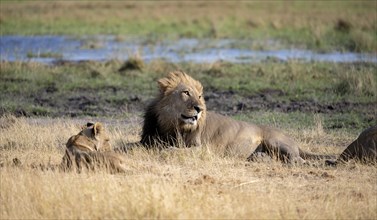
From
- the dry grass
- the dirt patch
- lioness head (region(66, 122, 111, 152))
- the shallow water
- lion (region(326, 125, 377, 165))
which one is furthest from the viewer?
the shallow water

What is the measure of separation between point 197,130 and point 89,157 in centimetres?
213

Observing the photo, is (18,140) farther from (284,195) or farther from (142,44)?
(142,44)

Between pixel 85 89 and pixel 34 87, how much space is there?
1170 mm

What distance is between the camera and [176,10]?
4784cm

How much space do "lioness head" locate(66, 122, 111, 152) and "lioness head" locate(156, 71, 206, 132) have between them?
1465 millimetres

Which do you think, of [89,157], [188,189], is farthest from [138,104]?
[188,189]

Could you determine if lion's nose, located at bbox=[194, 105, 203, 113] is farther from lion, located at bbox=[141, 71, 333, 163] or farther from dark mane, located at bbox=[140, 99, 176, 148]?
dark mane, located at bbox=[140, 99, 176, 148]

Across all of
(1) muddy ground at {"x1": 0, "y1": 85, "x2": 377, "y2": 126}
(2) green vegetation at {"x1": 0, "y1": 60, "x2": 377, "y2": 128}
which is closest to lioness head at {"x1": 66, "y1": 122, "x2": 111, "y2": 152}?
(2) green vegetation at {"x1": 0, "y1": 60, "x2": 377, "y2": 128}

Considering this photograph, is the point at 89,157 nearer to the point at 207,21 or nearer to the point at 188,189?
the point at 188,189

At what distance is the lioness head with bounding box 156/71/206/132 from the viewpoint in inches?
373

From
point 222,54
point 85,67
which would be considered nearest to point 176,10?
point 222,54

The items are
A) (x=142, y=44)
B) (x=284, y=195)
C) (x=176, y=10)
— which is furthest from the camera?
(x=176, y=10)

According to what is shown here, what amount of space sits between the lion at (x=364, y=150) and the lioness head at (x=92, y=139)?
2.78 m

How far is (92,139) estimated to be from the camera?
8258 mm
